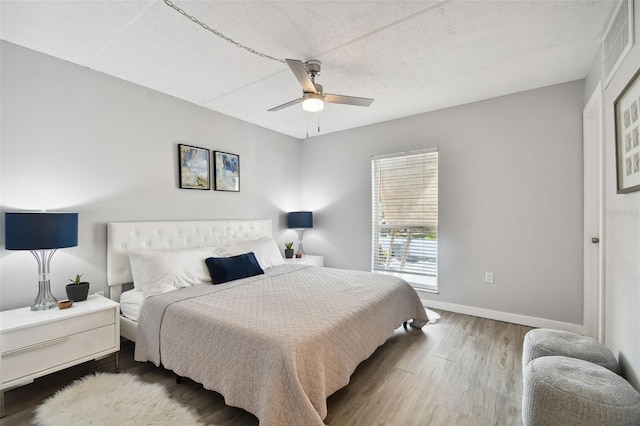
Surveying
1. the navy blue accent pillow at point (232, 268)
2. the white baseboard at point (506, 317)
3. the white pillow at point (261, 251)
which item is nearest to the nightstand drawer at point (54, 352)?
Result: the navy blue accent pillow at point (232, 268)

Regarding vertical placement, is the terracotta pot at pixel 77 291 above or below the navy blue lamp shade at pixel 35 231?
below

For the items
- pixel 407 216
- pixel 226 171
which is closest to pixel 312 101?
pixel 226 171

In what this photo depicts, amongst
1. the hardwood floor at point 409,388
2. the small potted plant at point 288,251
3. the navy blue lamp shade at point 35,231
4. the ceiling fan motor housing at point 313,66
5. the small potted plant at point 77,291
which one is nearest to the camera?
the hardwood floor at point 409,388

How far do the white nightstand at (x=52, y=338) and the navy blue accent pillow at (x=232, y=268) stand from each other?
2.72 feet

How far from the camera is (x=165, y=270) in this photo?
8.61 ft

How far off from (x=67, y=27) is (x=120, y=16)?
1.57 ft

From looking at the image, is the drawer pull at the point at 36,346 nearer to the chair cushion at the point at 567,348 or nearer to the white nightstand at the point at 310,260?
the white nightstand at the point at 310,260

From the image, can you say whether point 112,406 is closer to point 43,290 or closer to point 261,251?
point 43,290

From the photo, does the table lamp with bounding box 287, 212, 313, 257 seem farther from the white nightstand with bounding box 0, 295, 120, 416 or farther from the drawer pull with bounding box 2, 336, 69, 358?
the drawer pull with bounding box 2, 336, 69, 358

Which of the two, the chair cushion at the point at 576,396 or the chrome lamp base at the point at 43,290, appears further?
the chrome lamp base at the point at 43,290

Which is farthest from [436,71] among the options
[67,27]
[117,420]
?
[117,420]

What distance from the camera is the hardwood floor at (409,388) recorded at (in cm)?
183

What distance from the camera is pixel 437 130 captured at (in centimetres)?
381

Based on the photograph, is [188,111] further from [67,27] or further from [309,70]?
[309,70]
